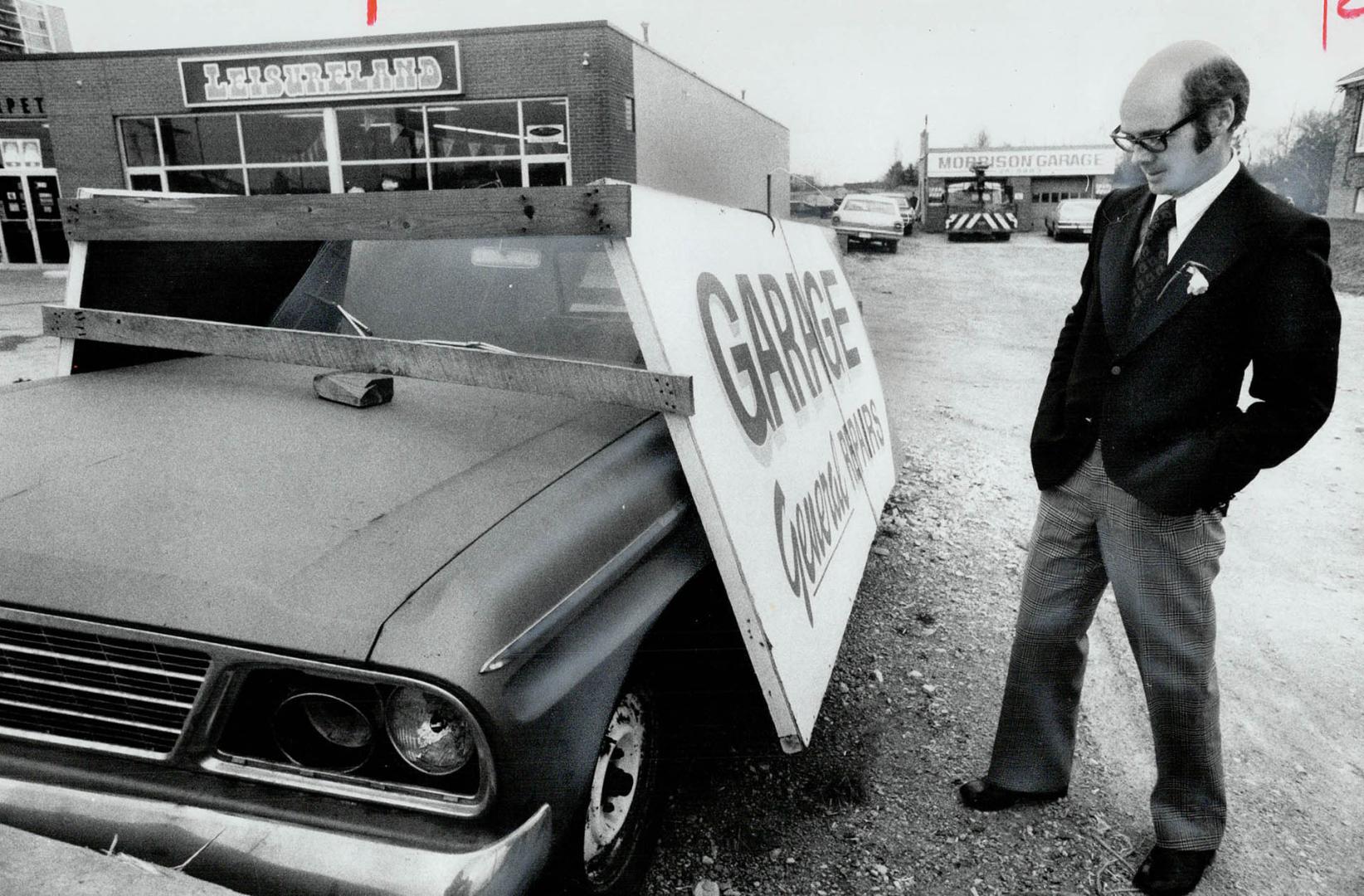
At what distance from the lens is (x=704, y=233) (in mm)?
2762

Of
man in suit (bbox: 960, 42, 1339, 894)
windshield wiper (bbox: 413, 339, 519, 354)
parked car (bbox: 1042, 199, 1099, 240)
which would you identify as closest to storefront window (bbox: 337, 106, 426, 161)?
windshield wiper (bbox: 413, 339, 519, 354)

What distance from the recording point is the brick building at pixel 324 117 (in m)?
19.8

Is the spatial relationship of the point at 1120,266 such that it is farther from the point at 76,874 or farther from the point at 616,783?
the point at 76,874

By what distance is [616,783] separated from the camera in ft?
6.86

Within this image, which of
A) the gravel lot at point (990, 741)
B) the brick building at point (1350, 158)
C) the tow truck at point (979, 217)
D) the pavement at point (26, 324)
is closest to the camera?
the gravel lot at point (990, 741)

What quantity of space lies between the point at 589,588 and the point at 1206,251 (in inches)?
63.4

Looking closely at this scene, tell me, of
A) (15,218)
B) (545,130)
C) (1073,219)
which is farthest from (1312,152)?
(15,218)

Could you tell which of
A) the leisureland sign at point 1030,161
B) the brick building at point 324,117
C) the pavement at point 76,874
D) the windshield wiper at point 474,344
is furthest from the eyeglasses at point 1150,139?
the leisureland sign at point 1030,161

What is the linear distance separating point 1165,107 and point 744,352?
123 centimetres

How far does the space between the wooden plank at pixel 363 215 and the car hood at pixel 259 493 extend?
1.48 ft

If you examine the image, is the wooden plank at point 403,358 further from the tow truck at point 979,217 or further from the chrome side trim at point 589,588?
the tow truck at point 979,217

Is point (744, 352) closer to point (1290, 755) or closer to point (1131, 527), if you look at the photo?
point (1131, 527)

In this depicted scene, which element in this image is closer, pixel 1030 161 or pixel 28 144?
pixel 28 144

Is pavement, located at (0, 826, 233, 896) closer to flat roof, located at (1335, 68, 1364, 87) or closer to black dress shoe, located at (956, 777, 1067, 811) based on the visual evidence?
black dress shoe, located at (956, 777, 1067, 811)
